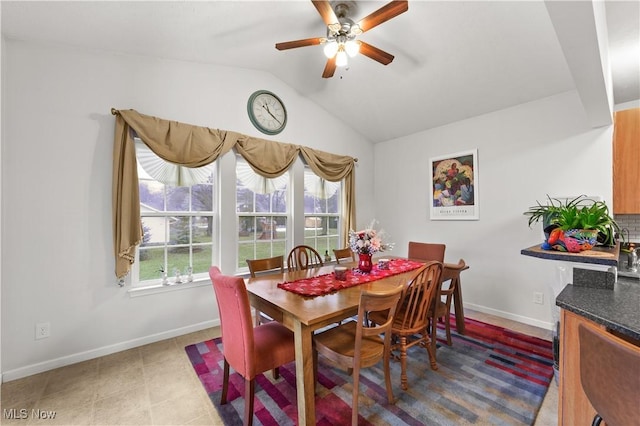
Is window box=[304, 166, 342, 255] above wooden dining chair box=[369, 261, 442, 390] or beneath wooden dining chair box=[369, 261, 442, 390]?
above

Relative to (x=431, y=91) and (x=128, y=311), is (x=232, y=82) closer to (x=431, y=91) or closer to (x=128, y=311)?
Answer: (x=431, y=91)

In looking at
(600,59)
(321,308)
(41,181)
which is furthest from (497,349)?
(41,181)

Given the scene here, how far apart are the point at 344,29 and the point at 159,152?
204 centimetres

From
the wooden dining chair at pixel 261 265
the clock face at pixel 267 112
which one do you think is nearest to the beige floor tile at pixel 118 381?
the wooden dining chair at pixel 261 265

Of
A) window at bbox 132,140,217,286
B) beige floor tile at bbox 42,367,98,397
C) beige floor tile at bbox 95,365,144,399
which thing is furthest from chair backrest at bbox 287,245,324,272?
beige floor tile at bbox 42,367,98,397

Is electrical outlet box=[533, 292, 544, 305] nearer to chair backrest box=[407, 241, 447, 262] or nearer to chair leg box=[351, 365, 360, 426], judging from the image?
chair backrest box=[407, 241, 447, 262]

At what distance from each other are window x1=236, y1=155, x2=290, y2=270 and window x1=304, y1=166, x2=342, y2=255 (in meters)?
0.38

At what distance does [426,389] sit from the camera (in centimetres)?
→ 198

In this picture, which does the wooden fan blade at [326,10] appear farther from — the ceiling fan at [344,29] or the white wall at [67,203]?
the white wall at [67,203]

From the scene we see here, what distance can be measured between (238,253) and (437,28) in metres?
3.17

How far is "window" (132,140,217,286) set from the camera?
2764 millimetres

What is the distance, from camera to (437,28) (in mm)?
2455

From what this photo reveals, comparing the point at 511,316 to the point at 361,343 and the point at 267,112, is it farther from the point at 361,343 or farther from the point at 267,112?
the point at 267,112

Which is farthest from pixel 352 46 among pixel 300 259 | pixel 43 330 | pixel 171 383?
pixel 43 330
